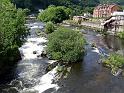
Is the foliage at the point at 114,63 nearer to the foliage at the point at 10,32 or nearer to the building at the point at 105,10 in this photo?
the foliage at the point at 10,32

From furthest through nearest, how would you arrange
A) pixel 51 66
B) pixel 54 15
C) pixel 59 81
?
1. pixel 54 15
2. pixel 51 66
3. pixel 59 81

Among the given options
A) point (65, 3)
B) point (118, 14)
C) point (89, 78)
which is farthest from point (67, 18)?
point (89, 78)

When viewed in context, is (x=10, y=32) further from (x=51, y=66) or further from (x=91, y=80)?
(x=91, y=80)

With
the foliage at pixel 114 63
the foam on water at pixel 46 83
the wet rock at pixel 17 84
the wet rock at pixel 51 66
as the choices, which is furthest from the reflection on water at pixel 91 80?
the wet rock at pixel 17 84

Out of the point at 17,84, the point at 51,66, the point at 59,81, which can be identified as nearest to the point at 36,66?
the point at 51,66

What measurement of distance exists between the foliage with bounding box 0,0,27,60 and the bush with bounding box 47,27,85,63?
544cm

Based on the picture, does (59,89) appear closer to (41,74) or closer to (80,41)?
(41,74)

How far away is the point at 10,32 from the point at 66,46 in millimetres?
10468

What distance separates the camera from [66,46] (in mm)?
51875

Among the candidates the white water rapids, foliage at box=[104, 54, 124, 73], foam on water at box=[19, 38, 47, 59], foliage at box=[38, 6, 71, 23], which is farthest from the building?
foliage at box=[104, 54, 124, 73]

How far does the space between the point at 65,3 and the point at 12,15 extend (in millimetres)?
143514

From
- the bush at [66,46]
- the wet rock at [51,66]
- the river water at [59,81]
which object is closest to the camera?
the river water at [59,81]

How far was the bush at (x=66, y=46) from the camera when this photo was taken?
167 ft

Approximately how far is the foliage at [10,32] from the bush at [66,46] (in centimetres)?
544
